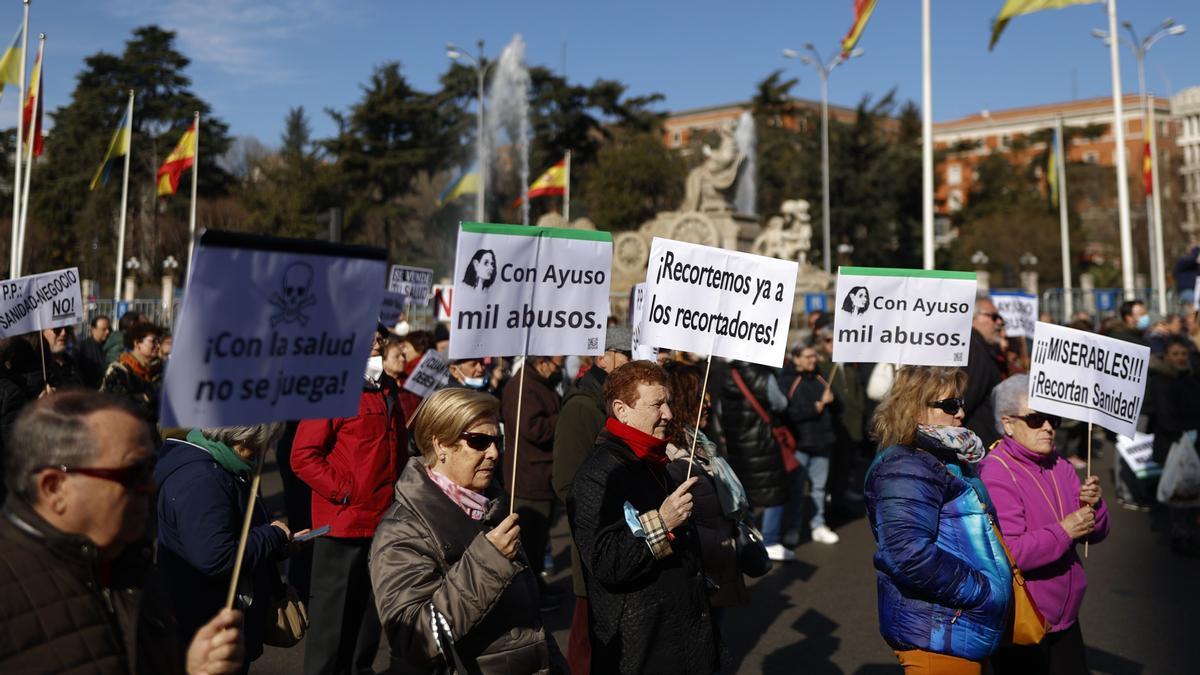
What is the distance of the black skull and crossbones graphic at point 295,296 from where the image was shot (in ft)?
9.29

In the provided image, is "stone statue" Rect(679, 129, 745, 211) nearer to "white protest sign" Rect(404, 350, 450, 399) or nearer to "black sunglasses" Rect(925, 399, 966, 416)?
"white protest sign" Rect(404, 350, 450, 399)

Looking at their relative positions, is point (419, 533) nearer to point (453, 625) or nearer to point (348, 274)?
point (453, 625)

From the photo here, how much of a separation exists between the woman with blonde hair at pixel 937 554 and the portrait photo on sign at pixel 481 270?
1.53 metres

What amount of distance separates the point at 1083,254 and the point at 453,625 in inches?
2861

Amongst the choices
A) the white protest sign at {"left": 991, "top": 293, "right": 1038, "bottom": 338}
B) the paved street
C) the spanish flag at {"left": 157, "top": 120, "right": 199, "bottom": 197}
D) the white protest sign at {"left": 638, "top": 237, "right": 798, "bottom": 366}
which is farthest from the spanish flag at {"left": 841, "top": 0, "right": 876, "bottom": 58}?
the white protest sign at {"left": 638, "top": 237, "right": 798, "bottom": 366}

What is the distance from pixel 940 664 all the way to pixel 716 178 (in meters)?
27.5

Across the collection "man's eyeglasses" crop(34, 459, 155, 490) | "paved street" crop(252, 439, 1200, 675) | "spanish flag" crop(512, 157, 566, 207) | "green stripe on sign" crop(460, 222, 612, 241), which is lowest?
"paved street" crop(252, 439, 1200, 675)

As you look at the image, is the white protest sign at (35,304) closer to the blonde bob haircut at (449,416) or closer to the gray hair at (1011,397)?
the blonde bob haircut at (449,416)

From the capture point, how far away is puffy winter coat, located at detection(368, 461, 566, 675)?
10.8ft

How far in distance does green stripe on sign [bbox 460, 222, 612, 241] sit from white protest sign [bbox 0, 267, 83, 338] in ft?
17.3

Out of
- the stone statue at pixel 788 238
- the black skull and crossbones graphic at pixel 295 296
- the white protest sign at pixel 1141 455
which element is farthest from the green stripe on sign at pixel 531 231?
the stone statue at pixel 788 238

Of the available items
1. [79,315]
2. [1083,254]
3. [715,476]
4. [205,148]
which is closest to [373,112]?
[205,148]

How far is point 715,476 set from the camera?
16.5 feet

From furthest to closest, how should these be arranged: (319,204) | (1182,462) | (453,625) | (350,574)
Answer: (319,204)
(1182,462)
(350,574)
(453,625)
